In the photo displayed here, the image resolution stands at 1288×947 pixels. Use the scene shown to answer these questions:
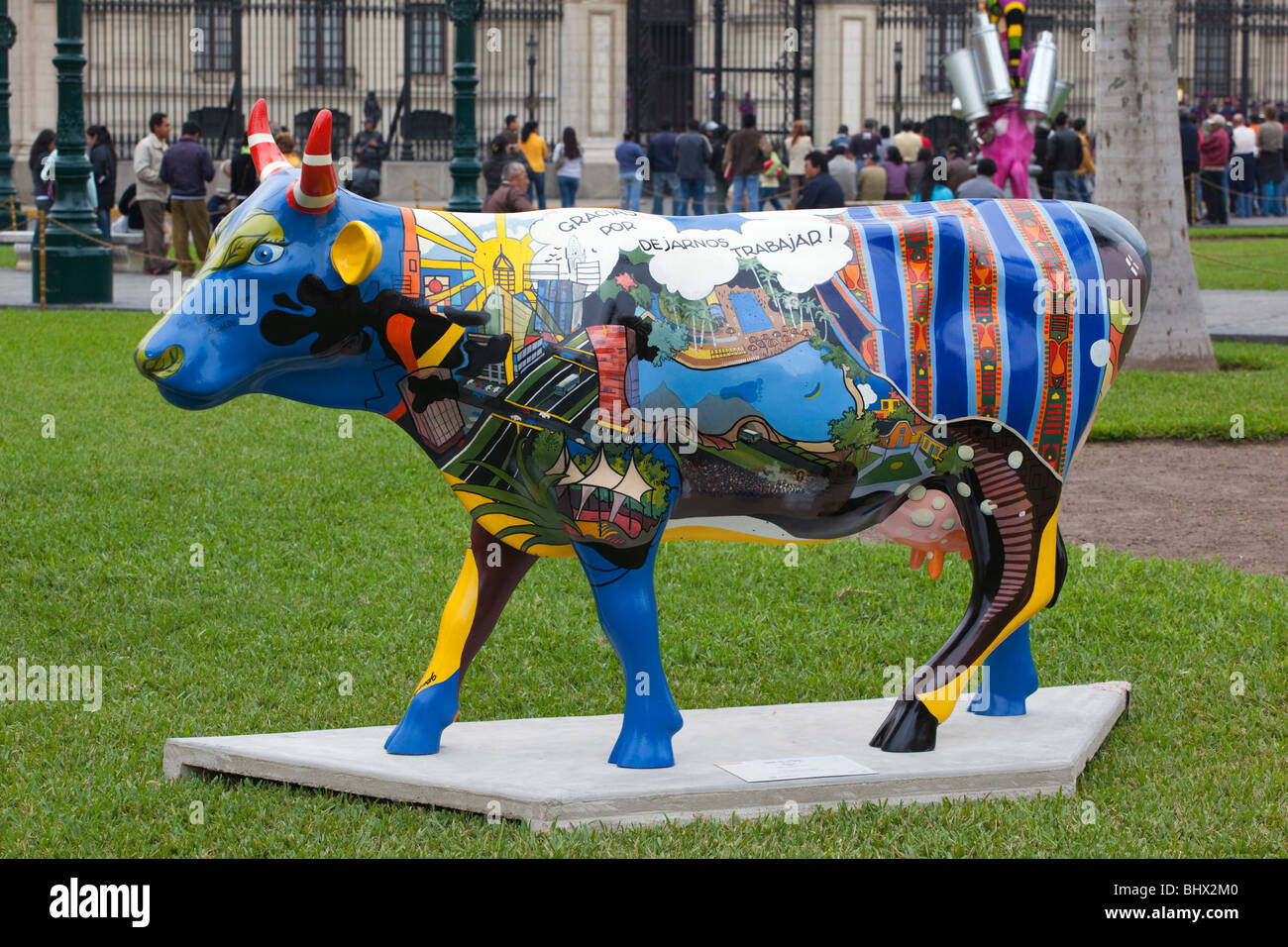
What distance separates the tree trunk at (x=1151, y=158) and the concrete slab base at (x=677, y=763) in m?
7.66

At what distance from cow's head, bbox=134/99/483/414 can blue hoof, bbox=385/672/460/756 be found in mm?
957

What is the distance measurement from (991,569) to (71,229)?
558 inches

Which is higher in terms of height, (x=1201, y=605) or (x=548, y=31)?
(x=548, y=31)

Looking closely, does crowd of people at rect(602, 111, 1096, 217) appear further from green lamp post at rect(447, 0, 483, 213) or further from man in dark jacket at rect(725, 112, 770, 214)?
green lamp post at rect(447, 0, 483, 213)

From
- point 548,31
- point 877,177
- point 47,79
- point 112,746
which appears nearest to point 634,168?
point 877,177

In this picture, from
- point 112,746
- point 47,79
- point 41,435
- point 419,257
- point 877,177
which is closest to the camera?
point 419,257

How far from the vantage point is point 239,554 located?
7.23 metres

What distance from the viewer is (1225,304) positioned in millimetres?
16953

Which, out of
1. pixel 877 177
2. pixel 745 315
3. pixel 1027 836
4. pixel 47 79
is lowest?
pixel 1027 836

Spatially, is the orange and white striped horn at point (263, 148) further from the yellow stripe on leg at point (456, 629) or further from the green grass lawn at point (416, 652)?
the green grass lawn at point (416, 652)

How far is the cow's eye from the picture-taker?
395 centimetres

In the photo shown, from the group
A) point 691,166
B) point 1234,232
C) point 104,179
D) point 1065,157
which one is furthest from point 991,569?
point 1234,232

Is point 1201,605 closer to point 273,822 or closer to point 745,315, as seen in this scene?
point 745,315

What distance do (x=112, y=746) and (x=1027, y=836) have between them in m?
2.69
